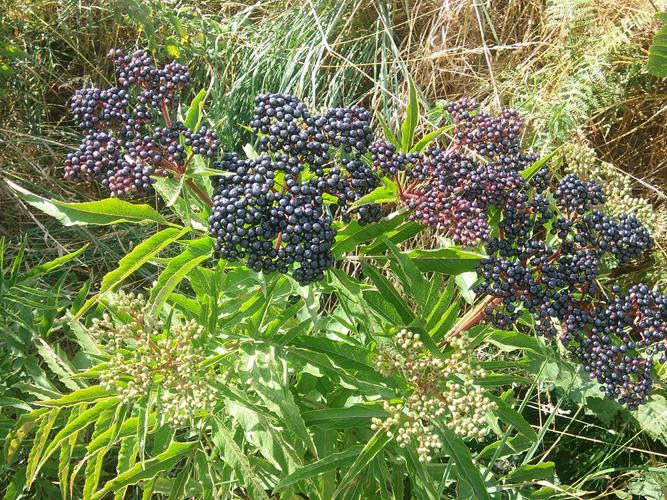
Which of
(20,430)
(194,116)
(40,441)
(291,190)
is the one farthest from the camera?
(20,430)

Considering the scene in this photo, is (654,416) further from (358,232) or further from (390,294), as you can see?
(358,232)

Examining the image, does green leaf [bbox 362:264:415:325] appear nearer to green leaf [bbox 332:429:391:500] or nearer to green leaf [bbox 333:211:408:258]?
green leaf [bbox 333:211:408:258]

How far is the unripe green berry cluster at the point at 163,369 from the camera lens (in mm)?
2648

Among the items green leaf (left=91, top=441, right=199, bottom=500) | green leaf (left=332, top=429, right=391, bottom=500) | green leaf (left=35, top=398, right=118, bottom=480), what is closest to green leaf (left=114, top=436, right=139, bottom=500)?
green leaf (left=91, top=441, right=199, bottom=500)

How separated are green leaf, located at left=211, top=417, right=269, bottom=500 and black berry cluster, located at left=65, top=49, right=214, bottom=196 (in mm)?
1039

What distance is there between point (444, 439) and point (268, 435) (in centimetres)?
70

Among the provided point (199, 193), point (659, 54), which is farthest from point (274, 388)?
point (659, 54)

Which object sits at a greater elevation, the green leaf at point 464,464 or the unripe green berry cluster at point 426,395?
the unripe green berry cluster at point 426,395

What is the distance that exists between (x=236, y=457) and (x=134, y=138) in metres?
1.32

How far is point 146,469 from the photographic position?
116 inches

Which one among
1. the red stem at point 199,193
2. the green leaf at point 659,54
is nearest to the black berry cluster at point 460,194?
the red stem at point 199,193

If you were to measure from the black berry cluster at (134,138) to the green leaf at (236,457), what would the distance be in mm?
1039

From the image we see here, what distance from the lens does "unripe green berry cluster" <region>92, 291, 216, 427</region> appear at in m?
2.65

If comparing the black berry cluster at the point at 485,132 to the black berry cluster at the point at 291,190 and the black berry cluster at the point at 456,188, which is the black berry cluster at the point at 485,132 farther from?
the black berry cluster at the point at 291,190
